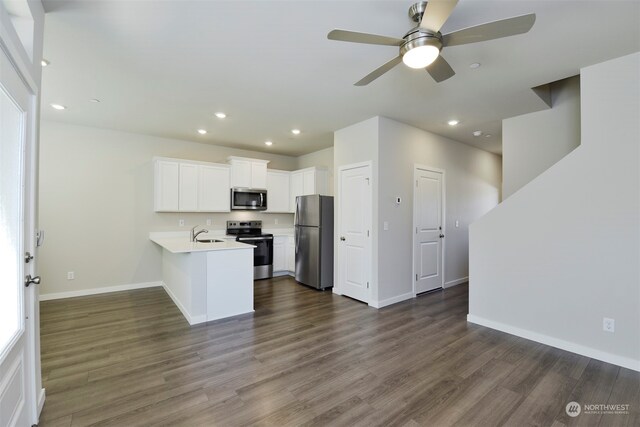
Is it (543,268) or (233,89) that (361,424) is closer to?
(543,268)

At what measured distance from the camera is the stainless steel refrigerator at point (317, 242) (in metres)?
4.83

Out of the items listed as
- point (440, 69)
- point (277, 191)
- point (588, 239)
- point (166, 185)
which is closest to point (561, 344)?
point (588, 239)

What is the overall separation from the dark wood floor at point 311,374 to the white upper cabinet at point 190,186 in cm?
194

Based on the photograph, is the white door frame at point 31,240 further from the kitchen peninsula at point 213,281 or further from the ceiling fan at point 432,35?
the ceiling fan at point 432,35

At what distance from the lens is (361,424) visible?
1776mm

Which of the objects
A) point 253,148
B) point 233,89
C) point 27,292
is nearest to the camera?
point 27,292

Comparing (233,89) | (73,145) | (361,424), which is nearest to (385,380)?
(361,424)

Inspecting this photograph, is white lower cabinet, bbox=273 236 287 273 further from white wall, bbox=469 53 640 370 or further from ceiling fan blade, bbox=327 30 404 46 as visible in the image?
ceiling fan blade, bbox=327 30 404 46

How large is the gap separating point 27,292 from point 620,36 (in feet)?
14.6

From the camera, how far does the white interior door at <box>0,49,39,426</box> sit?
1.38 metres

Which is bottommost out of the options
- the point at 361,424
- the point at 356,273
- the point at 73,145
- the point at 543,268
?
the point at 361,424

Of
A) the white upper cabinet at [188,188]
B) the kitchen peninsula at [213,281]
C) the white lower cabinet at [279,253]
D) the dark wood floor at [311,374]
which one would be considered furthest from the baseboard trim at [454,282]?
the white upper cabinet at [188,188]

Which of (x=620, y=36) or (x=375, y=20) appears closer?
(x=375, y=20)

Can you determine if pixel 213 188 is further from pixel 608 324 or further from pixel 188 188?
pixel 608 324
